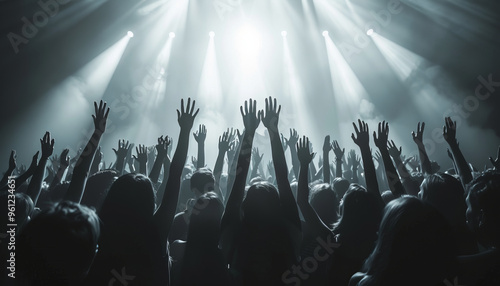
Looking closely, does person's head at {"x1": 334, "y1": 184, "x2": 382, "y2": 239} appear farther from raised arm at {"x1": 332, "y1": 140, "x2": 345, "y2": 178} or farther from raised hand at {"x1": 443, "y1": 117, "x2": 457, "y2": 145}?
raised arm at {"x1": 332, "y1": 140, "x2": 345, "y2": 178}

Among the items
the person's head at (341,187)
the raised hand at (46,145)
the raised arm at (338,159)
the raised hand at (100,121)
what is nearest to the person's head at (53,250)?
the raised hand at (100,121)

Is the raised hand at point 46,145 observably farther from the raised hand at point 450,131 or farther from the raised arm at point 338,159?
the raised hand at point 450,131

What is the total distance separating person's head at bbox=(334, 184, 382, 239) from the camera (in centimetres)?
224

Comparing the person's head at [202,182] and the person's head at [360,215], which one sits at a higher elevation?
the person's head at [202,182]

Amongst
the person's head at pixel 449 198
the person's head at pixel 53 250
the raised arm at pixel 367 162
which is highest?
the person's head at pixel 53 250

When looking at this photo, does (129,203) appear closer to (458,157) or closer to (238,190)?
A: (238,190)

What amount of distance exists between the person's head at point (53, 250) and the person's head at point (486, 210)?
99.7 inches

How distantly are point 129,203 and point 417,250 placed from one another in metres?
2.07

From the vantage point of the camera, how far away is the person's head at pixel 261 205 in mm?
2080

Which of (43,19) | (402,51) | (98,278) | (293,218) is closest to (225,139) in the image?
(293,218)

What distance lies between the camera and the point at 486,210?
171 cm

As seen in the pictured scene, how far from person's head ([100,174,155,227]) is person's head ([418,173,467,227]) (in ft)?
9.13

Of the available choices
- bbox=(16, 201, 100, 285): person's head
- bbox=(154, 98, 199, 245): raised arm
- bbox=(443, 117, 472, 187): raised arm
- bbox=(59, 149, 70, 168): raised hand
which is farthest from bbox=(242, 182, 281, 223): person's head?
bbox=(59, 149, 70, 168): raised hand

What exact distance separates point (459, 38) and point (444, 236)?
13325mm
